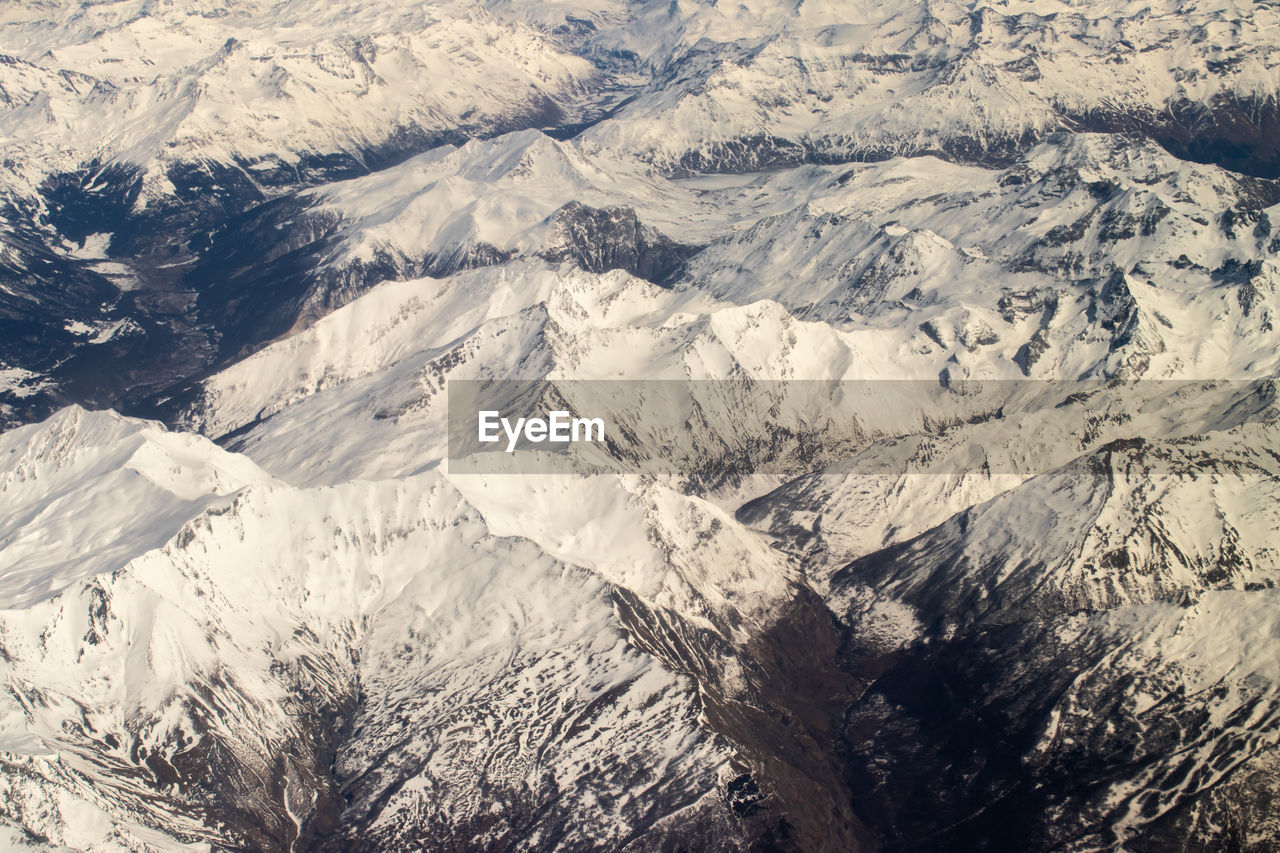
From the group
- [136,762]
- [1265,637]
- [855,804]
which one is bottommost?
[855,804]

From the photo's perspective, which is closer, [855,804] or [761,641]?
[855,804]

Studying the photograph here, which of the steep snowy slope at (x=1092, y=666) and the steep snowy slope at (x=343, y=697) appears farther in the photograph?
the steep snowy slope at (x=343, y=697)

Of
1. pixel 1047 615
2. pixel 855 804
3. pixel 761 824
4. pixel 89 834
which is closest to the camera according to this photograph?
pixel 89 834

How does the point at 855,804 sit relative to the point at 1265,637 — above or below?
below

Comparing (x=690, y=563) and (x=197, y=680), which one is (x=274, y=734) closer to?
(x=197, y=680)

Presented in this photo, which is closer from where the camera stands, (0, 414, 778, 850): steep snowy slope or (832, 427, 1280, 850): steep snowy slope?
(832, 427, 1280, 850): steep snowy slope

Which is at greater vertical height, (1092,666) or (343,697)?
(1092,666)

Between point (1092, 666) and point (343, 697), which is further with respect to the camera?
point (343, 697)

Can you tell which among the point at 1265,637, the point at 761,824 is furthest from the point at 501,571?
the point at 1265,637

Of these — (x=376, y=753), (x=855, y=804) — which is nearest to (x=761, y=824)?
(x=855, y=804)

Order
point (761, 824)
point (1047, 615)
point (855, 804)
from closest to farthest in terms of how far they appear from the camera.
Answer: point (761, 824), point (855, 804), point (1047, 615)
